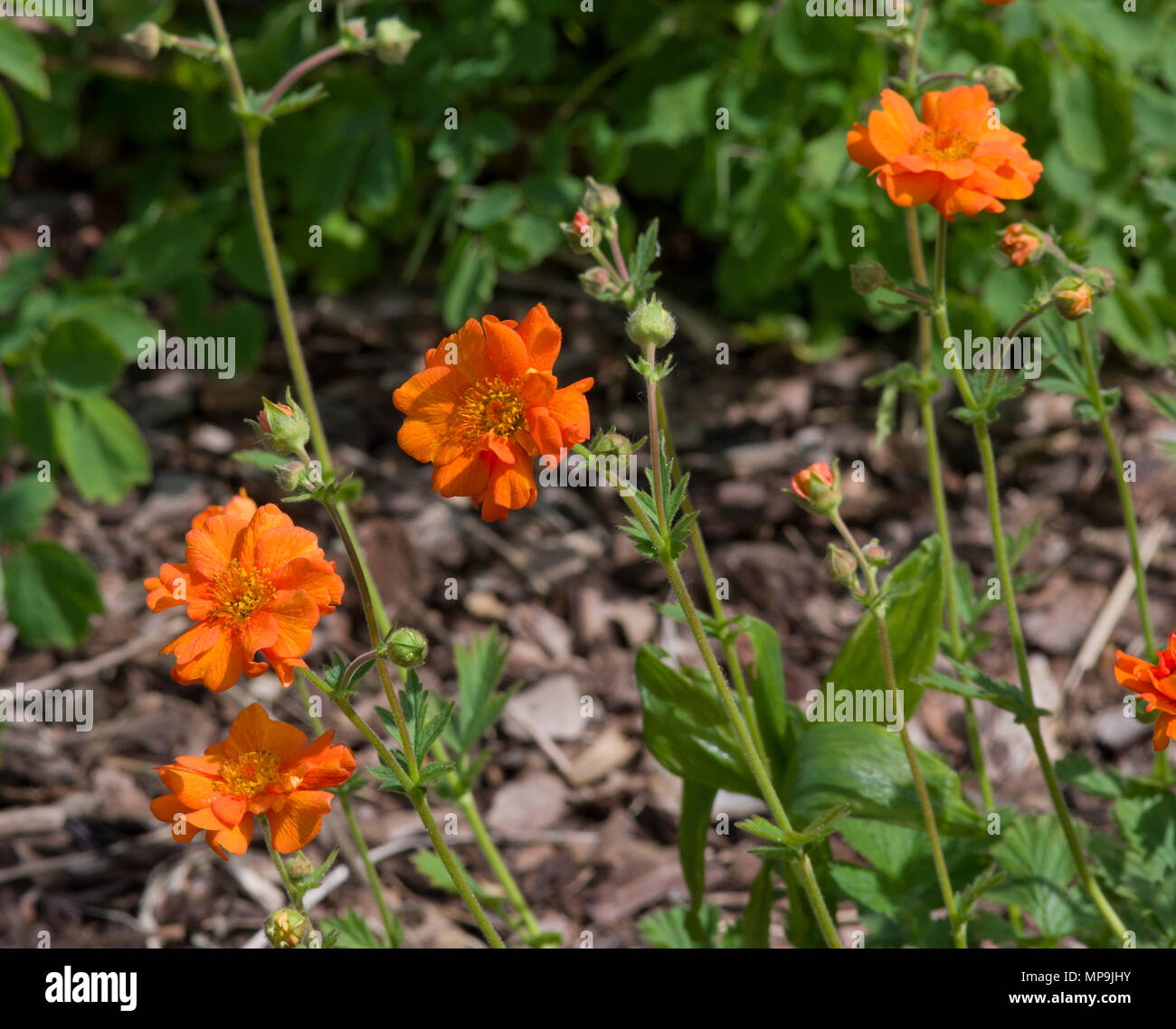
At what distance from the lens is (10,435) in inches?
110

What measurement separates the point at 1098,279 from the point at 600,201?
25.8 inches

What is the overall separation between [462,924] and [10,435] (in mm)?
1540

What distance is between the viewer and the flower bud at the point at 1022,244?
60.7 inches

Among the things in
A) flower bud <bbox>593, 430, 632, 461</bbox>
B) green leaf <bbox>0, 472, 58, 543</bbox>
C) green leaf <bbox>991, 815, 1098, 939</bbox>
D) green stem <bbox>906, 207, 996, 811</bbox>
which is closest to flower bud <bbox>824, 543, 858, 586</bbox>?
flower bud <bbox>593, 430, 632, 461</bbox>

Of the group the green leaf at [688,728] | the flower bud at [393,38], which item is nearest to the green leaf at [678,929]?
the green leaf at [688,728]

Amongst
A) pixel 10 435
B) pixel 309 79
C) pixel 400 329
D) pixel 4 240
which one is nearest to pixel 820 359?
pixel 400 329

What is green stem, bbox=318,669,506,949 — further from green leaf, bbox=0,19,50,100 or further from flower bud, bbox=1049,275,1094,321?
green leaf, bbox=0,19,50,100

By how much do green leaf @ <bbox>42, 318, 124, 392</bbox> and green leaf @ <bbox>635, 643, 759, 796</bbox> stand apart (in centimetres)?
147

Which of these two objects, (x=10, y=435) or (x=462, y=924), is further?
(x=10, y=435)

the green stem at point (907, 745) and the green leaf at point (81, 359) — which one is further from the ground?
the green leaf at point (81, 359)

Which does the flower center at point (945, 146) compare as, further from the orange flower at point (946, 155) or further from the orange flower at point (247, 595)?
the orange flower at point (247, 595)

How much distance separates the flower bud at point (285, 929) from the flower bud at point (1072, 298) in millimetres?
1148

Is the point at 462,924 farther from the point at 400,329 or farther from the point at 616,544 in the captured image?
the point at 400,329

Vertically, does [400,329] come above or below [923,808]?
above
